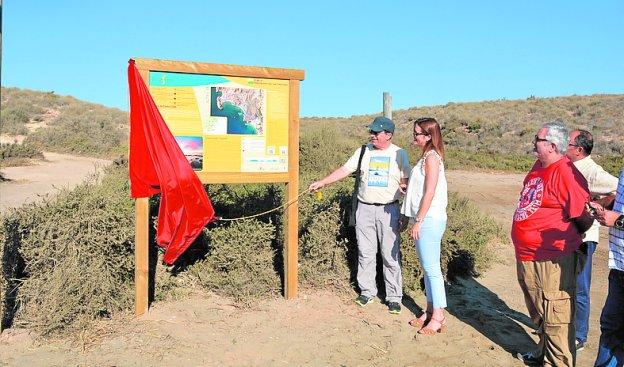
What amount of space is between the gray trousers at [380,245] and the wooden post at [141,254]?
1.91 m

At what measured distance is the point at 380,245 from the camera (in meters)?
5.31

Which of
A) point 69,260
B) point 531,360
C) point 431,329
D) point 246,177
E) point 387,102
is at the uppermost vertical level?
point 387,102

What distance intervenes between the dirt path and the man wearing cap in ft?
19.9

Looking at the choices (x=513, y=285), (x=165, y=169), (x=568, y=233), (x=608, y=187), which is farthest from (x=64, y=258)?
(x=513, y=285)

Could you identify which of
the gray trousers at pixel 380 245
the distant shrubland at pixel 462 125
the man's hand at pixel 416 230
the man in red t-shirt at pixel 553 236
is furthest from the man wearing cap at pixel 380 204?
the distant shrubland at pixel 462 125

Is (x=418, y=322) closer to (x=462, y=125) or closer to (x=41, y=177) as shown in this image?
(x=41, y=177)

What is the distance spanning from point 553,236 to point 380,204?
1.63 m

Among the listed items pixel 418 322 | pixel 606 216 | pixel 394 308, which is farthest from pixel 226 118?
pixel 606 216

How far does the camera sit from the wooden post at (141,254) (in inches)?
189

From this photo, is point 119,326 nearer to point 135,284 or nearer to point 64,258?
point 135,284

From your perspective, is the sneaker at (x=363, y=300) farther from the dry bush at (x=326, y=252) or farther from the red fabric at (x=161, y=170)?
the red fabric at (x=161, y=170)

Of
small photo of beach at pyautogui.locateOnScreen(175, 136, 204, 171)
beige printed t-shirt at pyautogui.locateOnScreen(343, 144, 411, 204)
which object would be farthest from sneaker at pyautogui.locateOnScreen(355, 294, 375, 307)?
small photo of beach at pyautogui.locateOnScreen(175, 136, 204, 171)

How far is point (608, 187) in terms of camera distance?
14.2 ft

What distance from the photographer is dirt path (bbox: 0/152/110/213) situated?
36.9ft
